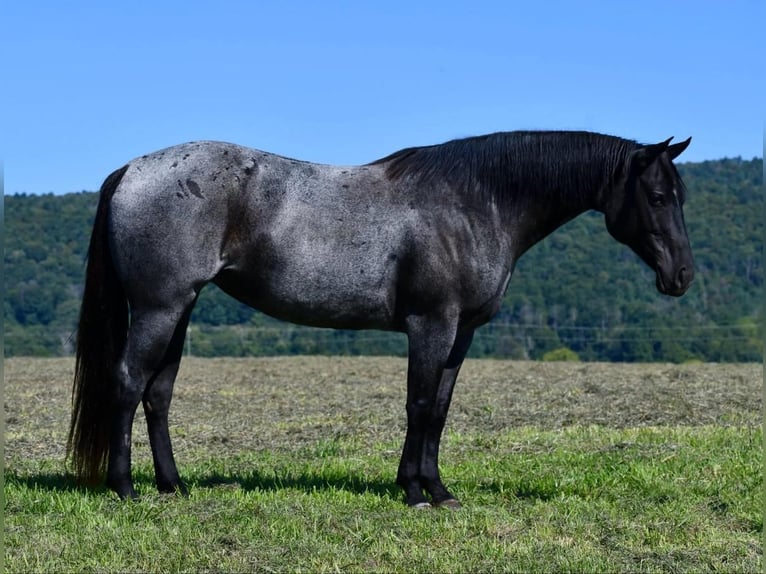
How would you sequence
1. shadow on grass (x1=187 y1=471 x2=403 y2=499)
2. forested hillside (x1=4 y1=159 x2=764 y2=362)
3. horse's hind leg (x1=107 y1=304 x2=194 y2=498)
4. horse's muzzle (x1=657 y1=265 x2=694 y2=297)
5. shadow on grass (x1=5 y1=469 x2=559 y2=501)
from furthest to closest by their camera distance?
forested hillside (x1=4 y1=159 x2=764 y2=362), shadow on grass (x1=187 y1=471 x2=403 y2=499), shadow on grass (x1=5 y1=469 x2=559 y2=501), horse's muzzle (x1=657 y1=265 x2=694 y2=297), horse's hind leg (x1=107 y1=304 x2=194 y2=498)

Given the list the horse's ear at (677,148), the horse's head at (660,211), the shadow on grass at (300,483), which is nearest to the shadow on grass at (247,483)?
the shadow on grass at (300,483)

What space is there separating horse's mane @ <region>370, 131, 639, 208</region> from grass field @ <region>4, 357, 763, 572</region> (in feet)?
7.41

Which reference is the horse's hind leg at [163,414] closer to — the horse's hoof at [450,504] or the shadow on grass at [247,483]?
the shadow on grass at [247,483]

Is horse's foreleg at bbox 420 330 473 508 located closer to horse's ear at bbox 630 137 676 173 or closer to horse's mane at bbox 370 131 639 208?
horse's mane at bbox 370 131 639 208

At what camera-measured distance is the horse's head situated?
6.66 m

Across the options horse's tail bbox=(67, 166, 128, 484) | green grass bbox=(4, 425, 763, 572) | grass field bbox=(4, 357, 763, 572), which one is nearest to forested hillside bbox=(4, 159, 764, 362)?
grass field bbox=(4, 357, 763, 572)

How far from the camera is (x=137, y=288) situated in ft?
21.2

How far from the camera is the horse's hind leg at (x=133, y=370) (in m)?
6.42

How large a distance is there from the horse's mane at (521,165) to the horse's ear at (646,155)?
4.0 inches

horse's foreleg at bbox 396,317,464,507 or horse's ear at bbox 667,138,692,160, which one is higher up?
horse's ear at bbox 667,138,692,160

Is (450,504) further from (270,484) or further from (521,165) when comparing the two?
(521,165)

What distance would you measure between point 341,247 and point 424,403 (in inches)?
48.4

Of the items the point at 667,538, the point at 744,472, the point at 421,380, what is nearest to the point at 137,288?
the point at 421,380

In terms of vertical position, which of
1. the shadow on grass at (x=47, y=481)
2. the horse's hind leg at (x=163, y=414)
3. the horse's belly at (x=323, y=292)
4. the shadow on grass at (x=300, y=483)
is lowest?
the shadow on grass at (x=47, y=481)
